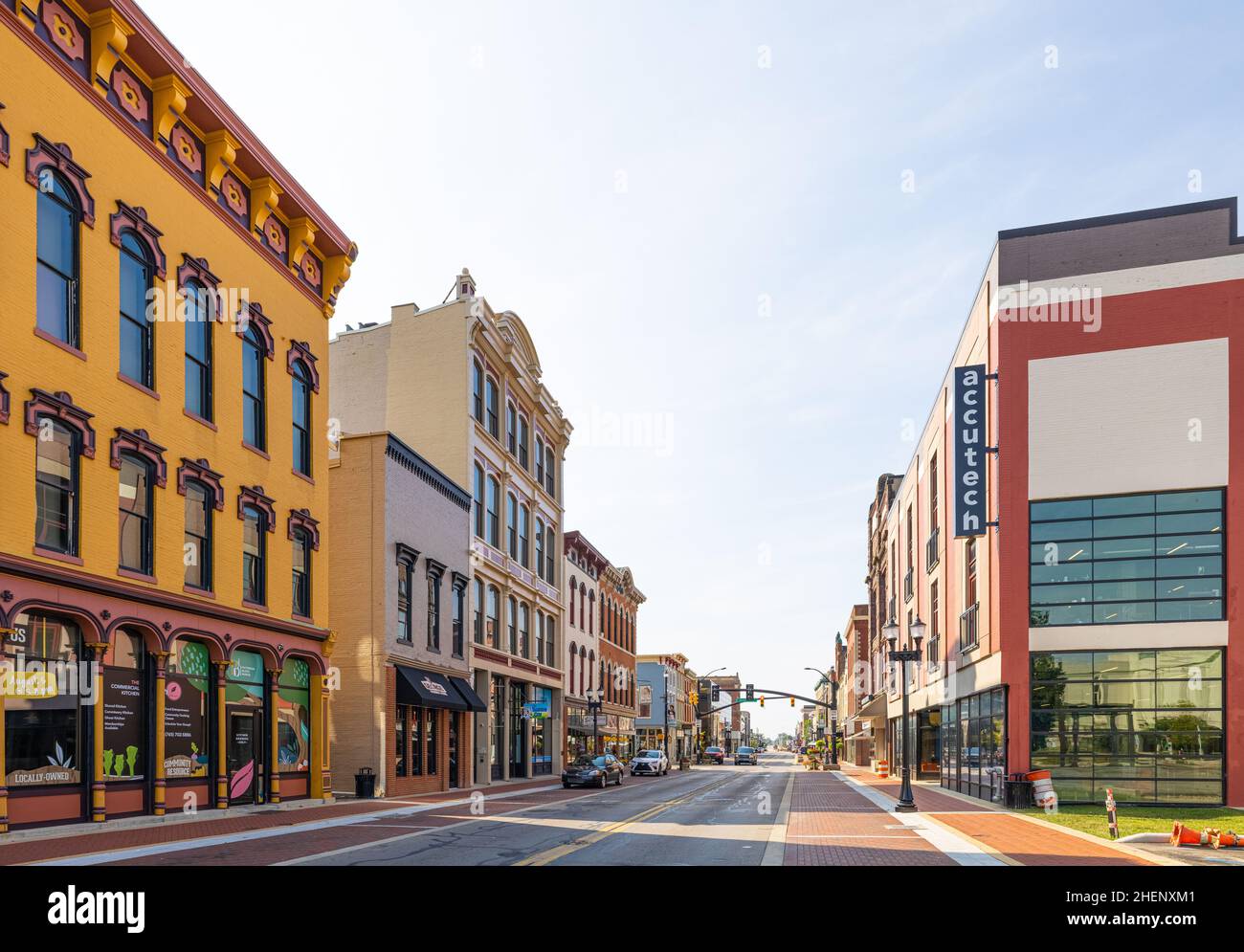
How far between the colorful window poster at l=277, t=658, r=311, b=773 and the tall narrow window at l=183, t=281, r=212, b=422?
701 cm

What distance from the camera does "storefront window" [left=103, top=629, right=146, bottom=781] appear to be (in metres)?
19.3

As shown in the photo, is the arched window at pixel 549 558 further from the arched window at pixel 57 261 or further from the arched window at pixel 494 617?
the arched window at pixel 57 261

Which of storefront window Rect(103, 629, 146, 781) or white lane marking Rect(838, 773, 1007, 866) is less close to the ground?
storefront window Rect(103, 629, 146, 781)

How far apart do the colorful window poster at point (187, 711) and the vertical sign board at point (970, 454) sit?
19556 millimetres

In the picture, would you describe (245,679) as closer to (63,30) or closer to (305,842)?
(305,842)

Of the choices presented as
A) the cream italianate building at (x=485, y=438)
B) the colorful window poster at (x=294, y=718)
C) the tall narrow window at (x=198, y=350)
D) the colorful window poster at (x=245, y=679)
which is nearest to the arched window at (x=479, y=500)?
the cream italianate building at (x=485, y=438)

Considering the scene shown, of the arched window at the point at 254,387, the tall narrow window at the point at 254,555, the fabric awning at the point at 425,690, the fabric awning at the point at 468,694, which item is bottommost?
the fabric awning at the point at 468,694

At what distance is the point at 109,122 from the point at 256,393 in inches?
292

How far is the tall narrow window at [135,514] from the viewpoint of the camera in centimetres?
2028

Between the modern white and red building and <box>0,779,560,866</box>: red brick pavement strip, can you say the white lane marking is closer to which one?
the modern white and red building

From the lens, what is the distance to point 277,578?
26.1 m

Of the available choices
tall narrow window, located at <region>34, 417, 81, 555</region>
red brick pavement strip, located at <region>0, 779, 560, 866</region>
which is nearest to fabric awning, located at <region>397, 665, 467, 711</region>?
red brick pavement strip, located at <region>0, 779, 560, 866</region>
